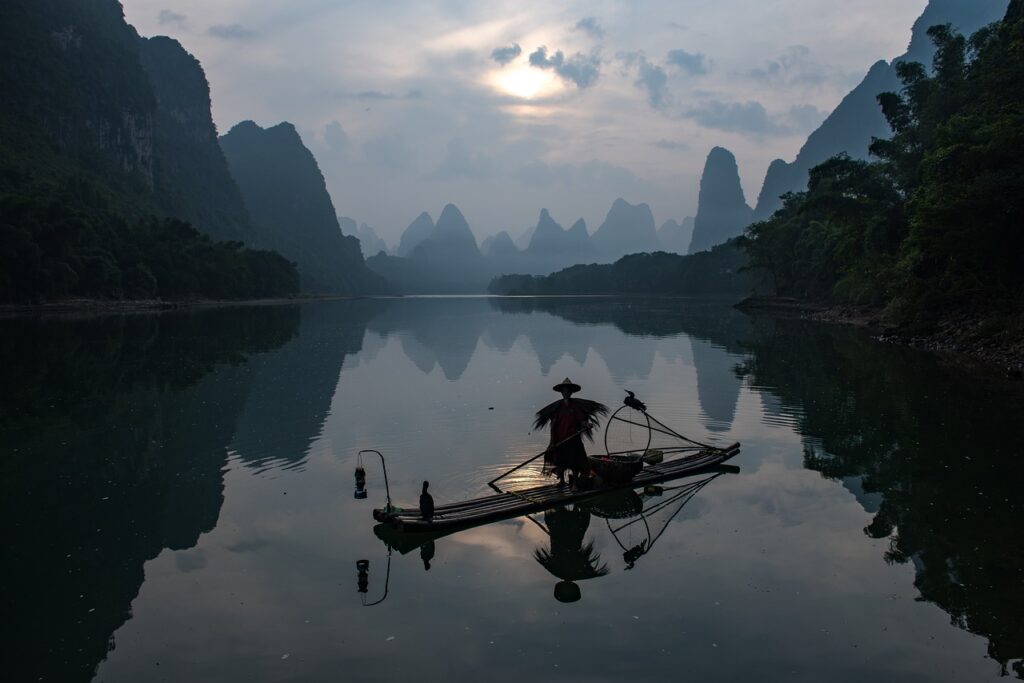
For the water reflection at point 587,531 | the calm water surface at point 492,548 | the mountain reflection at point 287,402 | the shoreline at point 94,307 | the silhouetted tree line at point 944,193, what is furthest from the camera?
the shoreline at point 94,307

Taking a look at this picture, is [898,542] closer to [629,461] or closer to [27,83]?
[629,461]

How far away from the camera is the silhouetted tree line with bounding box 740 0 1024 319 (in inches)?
1226

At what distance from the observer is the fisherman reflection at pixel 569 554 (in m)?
9.63

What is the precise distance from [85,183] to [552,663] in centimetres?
11644

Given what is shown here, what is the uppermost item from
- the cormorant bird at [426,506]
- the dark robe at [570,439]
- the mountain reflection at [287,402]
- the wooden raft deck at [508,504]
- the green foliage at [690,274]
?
the green foliage at [690,274]

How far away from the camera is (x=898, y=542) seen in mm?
10828

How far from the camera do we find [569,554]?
35.0ft

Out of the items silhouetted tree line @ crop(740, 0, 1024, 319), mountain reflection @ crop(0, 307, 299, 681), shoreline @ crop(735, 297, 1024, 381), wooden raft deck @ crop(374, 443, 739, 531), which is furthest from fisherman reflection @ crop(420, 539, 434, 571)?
silhouetted tree line @ crop(740, 0, 1024, 319)

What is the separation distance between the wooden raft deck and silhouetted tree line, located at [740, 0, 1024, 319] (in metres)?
24.6

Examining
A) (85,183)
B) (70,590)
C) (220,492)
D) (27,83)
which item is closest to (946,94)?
(220,492)

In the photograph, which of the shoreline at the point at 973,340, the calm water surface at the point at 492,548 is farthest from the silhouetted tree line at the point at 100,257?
the shoreline at the point at 973,340

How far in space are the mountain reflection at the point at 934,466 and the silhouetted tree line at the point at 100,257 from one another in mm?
67185

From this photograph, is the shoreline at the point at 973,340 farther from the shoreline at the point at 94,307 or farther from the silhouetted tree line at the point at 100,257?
the silhouetted tree line at the point at 100,257

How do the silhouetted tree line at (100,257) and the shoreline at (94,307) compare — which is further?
the silhouetted tree line at (100,257)
